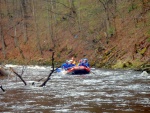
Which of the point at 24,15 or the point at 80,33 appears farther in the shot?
the point at 24,15

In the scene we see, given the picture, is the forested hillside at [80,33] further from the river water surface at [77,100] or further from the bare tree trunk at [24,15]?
the river water surface at [77,100]

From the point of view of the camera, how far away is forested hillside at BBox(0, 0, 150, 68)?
2983 centimetres

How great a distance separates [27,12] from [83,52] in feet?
69.3

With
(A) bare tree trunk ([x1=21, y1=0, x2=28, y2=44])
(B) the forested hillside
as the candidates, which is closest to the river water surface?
(B) the forested hillside

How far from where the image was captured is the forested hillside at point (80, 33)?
97.9ft

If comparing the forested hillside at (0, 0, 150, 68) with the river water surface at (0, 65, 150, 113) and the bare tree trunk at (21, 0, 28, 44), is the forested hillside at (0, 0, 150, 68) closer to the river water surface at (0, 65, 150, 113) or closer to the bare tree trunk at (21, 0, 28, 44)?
the bare tree trunk at (21, 0, 28, 44)

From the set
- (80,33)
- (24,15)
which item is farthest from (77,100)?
(24,15)

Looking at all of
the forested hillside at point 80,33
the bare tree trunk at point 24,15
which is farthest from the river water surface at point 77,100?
the bare tree trunk at point 24,15

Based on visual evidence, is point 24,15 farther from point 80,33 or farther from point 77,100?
point 77,100

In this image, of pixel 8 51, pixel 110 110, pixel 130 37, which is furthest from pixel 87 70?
pixel 8 51

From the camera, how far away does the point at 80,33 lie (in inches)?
1604

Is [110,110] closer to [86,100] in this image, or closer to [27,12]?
[86,100]

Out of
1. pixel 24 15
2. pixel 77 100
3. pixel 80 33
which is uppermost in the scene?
pixel 24 15

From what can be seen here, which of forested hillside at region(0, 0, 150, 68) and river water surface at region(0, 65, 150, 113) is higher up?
forested hillside at region(0, 0, 150, 68)
